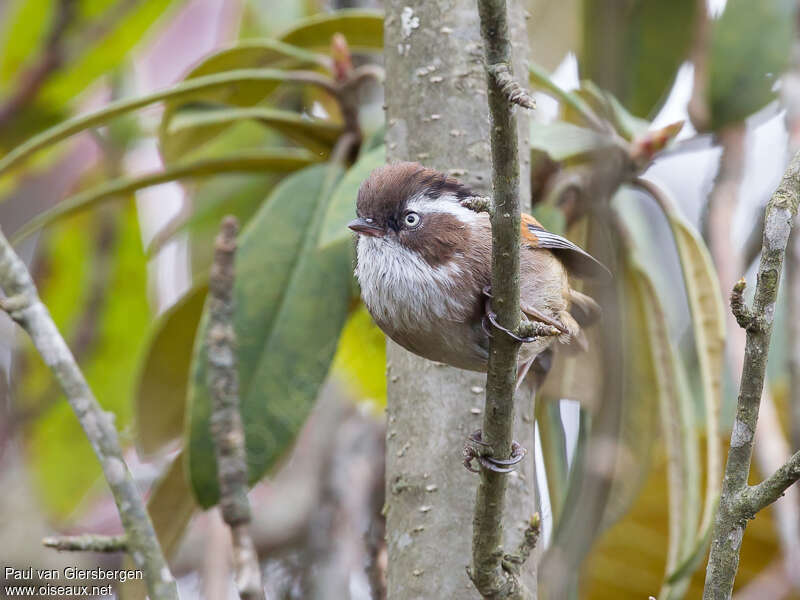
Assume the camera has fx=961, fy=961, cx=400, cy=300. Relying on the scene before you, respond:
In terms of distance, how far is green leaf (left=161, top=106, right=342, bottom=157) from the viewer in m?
2.81

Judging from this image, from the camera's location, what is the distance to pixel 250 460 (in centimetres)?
250

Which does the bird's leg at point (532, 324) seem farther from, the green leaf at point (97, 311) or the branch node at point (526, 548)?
the green leaf at point (97, 311)

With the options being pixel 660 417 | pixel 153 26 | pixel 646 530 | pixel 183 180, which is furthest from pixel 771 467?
pixel 153 26

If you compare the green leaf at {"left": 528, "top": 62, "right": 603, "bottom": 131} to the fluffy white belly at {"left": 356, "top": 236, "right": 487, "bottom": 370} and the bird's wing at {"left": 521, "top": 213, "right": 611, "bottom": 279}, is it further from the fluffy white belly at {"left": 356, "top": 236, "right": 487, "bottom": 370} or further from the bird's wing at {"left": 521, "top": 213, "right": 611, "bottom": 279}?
the fluffy white belly at {"left": 356, "top": 236, "right": 487, "bottom": 370}

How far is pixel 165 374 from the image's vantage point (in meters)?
2.98

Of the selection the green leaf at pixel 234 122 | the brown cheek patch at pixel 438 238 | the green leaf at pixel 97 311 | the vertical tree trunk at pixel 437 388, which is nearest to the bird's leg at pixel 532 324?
the brown cheek patch at pixel 438 238

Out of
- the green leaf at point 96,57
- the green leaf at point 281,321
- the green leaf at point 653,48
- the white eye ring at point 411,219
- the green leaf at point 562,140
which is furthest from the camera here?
the green leaf at point 96,57

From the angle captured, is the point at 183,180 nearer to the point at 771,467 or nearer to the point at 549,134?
the point at 549,134

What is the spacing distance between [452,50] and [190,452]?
3.82 ft

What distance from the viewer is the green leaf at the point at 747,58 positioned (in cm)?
308

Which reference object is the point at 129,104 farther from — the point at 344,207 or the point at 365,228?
the point at 365,228

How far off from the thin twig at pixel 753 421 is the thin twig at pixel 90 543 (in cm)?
97

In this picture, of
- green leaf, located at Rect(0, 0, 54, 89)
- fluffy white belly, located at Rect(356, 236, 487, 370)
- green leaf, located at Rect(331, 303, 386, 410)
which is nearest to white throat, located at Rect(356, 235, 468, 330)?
fluffy white belly, located at Rect(356, 236, 487, 370)

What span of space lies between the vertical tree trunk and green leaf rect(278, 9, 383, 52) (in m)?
0.60
